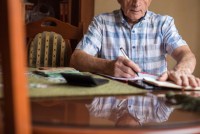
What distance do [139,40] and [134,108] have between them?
1.16 meters

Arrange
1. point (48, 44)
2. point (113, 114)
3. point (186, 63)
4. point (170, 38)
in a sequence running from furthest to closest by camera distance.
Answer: point (48, 44) < point (170, 38) < point (186, 63) < point (113, 114)

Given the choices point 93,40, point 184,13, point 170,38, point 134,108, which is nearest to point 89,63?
point 93,40

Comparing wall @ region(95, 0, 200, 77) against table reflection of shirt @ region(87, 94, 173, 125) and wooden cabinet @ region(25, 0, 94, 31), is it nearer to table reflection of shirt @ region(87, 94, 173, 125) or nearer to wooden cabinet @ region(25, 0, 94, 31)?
wooden cabinet @ region(25, 0, 94, 31)

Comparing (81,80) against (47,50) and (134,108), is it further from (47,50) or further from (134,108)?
(47,50)

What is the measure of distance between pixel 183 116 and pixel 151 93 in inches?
11.5

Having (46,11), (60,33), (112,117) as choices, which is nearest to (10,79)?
(112,117)

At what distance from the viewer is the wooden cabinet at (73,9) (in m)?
2.77

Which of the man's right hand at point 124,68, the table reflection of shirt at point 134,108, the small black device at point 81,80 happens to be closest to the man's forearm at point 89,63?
the man's right hand at point 124,68

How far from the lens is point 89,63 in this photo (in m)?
1.55

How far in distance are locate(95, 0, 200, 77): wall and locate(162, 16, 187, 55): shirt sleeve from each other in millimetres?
837

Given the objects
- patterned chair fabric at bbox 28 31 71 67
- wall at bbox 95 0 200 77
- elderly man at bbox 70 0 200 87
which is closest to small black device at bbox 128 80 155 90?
elderly man at bbox 70 0 200 87

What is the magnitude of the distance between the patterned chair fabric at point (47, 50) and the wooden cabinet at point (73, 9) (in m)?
0.67

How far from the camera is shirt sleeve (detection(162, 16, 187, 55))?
1.78 meters

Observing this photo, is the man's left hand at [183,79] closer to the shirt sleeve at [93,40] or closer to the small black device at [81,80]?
the small black device at [81,80]
